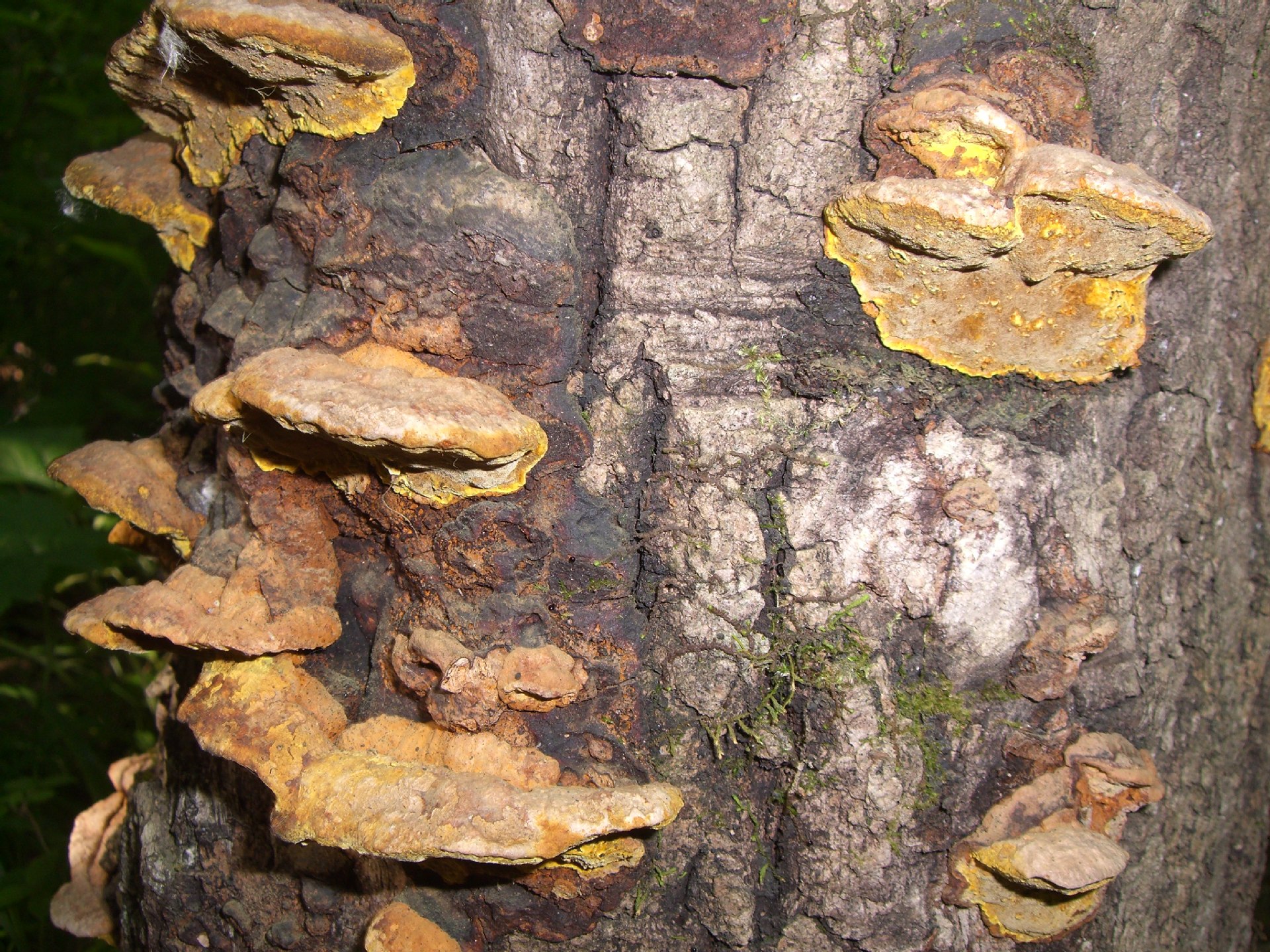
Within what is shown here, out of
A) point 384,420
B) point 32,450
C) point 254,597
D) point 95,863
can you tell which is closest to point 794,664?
point 384,420

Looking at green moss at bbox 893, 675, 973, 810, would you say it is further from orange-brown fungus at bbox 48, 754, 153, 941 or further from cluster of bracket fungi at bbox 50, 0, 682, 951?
orange-brown fungus at bbox 48, 754, 153, 941

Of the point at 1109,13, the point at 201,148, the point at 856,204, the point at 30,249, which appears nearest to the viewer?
the point at 856,204

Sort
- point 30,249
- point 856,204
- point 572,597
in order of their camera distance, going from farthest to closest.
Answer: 1. point 30,249
2. point 572,597
3. point 856,204

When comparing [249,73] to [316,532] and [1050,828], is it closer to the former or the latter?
[316,532]

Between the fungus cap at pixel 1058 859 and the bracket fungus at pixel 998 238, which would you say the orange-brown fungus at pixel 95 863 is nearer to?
the fungus cap at pixel 1058 859

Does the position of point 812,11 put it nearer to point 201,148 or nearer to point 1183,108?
point 1183,108

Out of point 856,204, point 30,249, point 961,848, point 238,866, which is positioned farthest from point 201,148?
point 30,249

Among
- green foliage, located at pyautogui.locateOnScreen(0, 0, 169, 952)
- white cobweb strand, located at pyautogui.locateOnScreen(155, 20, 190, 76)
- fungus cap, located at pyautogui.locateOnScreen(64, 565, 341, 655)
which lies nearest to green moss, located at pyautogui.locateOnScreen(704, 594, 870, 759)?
fungus cap, located at pyautogui.locateOnScreen(64, 565, 341, 655)
